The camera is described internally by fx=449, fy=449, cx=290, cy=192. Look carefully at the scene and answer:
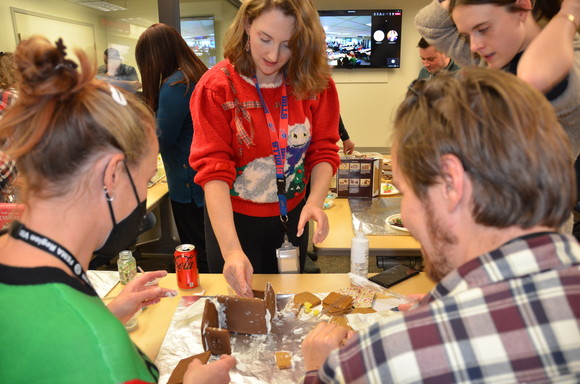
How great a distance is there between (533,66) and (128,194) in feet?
3.65

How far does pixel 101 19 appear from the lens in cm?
397

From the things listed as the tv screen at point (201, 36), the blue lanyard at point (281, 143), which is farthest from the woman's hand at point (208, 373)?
the tv screen at point (201, 36)

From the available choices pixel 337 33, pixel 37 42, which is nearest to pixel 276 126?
pixel 37 42

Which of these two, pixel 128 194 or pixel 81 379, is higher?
pixel 128 194

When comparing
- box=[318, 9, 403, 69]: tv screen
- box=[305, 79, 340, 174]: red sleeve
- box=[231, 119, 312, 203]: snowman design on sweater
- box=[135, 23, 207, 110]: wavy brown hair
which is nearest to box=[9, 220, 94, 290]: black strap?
box=[231, 119, 312, 203]: snowman design on sweater

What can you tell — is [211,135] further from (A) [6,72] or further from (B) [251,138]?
(A) [6,72]

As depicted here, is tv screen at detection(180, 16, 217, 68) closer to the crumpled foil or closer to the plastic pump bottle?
the plastic pump bottle

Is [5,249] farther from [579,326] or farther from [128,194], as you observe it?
[579,326]

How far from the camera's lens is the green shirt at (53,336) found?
72 centimetres

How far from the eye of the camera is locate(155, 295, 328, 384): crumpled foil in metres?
1.23

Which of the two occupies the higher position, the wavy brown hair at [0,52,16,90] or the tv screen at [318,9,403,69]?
the tv screen at [318,9,403,69]

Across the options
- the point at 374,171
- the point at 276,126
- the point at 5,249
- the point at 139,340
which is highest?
the point at 276,126

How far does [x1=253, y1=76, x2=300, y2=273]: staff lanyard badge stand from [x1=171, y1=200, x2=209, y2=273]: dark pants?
139 centimetres

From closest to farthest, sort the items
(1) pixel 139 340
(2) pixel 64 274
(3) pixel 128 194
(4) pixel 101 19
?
(2) pixel 64 274 → (3) pixel 128 194 → (1) pixel 139 340 → (4) pixel 101 19
